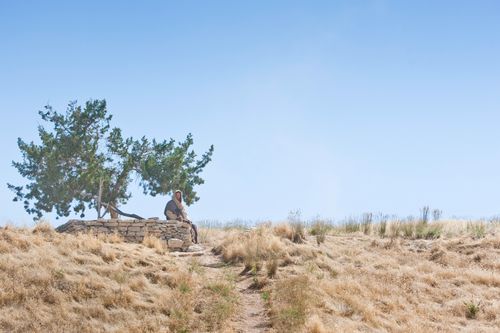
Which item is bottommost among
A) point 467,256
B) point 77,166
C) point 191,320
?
point 191,320

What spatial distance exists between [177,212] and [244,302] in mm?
9611

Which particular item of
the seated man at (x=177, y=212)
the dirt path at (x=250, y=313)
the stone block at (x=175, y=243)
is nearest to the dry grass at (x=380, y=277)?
the dirt path at (x=250, y=313)

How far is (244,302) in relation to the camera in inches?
543

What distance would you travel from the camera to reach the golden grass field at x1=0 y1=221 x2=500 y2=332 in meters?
12.0

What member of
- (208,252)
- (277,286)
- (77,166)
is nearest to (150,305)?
(277,286)

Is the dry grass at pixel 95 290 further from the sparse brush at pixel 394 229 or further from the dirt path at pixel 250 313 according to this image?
the sparse brush at pixel 394 229

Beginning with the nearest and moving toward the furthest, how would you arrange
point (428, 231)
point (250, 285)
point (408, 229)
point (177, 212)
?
1. point (250, 285)
2. point (177, 212)
3. point (428, 231)
4. point (408, 229)

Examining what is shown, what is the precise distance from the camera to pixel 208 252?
2131 centimetres

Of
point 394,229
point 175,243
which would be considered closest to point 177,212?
point 175,243

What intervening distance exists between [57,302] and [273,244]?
328 inches

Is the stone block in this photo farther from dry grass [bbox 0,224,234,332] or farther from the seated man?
dry grass [bbox 0,224,234,332]

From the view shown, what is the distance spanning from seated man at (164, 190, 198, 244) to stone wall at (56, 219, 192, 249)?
2.24 feet

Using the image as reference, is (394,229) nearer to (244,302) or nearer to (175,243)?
(175,243)

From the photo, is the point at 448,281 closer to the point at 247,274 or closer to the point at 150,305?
the point at 247,274
